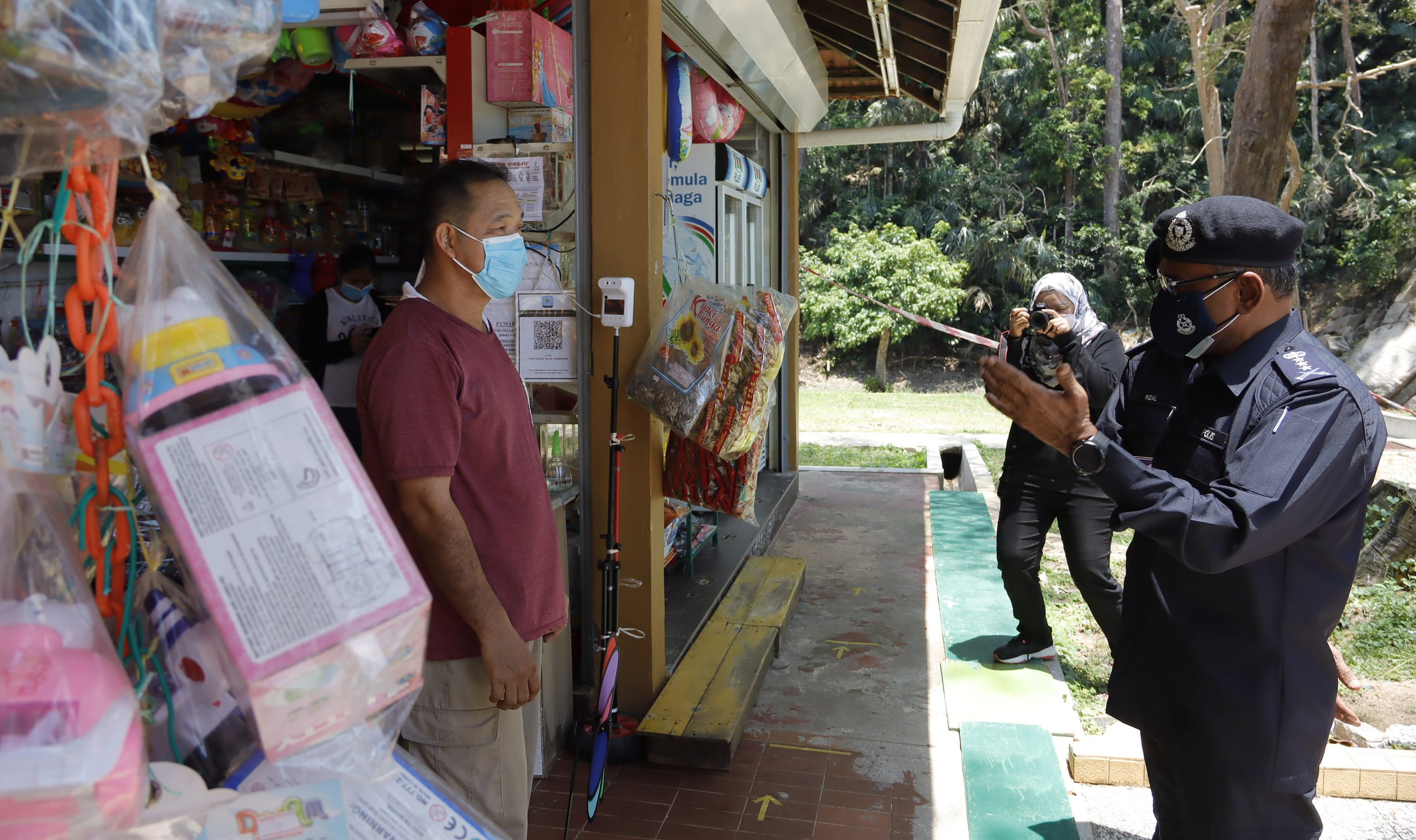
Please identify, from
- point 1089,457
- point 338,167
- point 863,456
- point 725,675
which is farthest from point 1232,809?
point 863,456

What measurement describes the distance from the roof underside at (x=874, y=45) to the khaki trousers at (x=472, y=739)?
462cm

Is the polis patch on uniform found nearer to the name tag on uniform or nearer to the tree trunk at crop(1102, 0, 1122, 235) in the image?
the name tag on uniform

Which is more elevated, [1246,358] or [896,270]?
[896,270]

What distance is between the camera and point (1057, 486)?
14.6 feet

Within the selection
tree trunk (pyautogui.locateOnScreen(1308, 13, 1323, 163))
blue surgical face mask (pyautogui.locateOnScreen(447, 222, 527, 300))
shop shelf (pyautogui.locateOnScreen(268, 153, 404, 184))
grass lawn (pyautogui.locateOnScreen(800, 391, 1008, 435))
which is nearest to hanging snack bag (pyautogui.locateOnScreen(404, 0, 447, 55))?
blue surgical face mask (pyautogui.locateOnScreen(447, 222, 527, 300))

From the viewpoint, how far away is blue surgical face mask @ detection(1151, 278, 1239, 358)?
2189 mm

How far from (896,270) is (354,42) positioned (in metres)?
20.9

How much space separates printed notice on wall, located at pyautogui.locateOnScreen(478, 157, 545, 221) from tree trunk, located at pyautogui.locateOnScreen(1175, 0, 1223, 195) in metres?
10.1

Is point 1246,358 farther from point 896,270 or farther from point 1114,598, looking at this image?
point 896,270

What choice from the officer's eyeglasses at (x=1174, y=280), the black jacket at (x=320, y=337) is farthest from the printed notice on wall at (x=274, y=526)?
the black jacket at (x=320, y=337)

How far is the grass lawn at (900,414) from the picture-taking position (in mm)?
15648

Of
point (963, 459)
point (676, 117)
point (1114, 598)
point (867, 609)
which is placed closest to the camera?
point (1114, 598)

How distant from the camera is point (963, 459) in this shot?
10.2m

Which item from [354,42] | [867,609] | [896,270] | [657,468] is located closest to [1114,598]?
[867,609]
